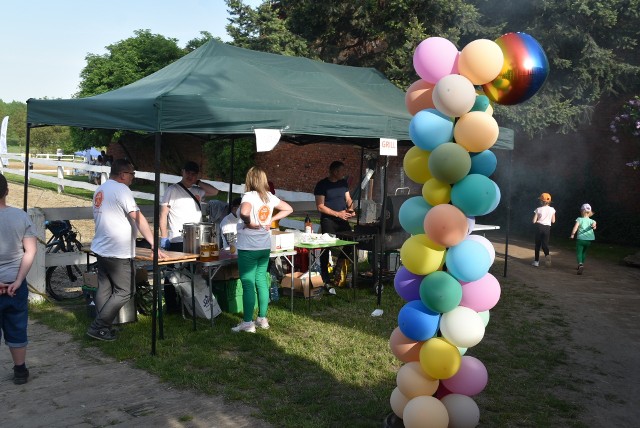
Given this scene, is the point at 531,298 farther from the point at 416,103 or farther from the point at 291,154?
the point at 291,154

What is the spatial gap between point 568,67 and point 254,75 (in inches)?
418

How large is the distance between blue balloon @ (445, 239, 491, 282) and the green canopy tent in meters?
3.00

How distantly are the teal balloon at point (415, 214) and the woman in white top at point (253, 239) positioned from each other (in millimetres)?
2456

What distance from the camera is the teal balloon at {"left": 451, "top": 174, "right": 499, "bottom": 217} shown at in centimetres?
408

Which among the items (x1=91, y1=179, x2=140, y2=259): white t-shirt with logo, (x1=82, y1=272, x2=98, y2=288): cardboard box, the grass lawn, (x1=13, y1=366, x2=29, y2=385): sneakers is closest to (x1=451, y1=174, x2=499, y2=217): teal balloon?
the grass lawn

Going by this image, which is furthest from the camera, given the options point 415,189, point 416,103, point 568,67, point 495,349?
point 415,189

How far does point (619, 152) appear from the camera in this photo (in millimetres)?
17656

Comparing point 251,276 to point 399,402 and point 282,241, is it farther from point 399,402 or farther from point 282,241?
point 399,402

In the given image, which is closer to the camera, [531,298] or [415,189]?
[531,298]

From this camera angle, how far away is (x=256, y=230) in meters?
6.67

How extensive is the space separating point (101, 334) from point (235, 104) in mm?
2706

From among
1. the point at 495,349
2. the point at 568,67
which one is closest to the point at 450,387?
the point at 495,349

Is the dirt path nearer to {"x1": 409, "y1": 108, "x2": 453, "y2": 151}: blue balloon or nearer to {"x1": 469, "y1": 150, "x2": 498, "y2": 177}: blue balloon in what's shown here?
{"x1": 469, "y1": 150, "x2": 498, "y2": 177}: blue balloon

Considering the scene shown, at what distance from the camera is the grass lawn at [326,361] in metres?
5.07
